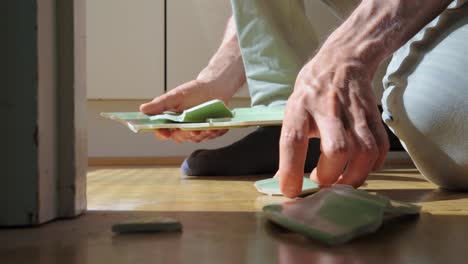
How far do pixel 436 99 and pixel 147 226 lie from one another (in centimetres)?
46

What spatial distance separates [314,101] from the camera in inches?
27.5

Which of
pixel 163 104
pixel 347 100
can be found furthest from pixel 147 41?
pixel 347 100

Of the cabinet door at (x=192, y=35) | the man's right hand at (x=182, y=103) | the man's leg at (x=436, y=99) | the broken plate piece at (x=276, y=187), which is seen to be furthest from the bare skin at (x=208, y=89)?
the cabinet door at (x=192, y=35)

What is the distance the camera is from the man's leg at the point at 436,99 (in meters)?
0.83

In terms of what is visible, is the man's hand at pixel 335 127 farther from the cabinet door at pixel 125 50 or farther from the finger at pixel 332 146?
the cabinet door at pixel 125 50

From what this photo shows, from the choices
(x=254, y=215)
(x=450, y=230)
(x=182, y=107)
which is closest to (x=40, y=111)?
(x=254, y=215)

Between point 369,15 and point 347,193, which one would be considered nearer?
point 347,193

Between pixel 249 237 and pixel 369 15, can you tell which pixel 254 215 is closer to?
pixel 249 237

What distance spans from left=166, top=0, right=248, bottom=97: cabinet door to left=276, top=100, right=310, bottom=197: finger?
128 centimetres

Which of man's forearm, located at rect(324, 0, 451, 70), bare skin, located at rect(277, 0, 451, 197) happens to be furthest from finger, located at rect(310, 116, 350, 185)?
man's forearm, located at rect(324, 0, 451, 70)

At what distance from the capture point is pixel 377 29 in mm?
770

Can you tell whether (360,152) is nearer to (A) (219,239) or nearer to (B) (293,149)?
(B) (293,149)

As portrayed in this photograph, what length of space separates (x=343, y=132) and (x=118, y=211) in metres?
0.25

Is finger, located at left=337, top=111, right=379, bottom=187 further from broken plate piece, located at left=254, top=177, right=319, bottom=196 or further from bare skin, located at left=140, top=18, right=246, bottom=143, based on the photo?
bare skin, located at left=140, top=18, right=246, bottom=143
